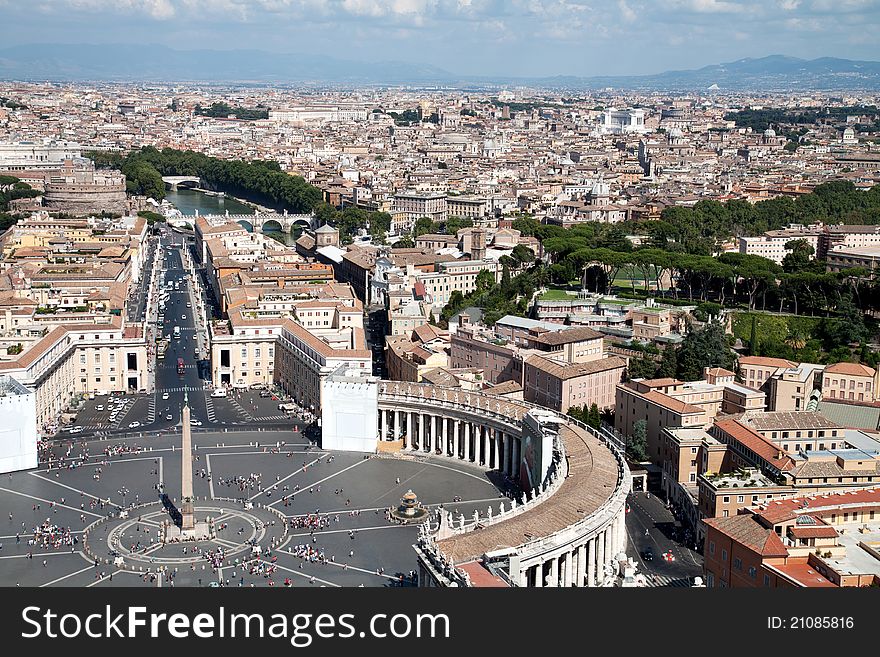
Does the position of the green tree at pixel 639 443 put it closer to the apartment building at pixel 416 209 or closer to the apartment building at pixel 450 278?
the apartment building at pixel 450 278

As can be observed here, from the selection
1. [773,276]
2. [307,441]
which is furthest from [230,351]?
[773,276]

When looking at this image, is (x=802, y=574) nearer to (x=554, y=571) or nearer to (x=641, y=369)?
(x=554, y=571)

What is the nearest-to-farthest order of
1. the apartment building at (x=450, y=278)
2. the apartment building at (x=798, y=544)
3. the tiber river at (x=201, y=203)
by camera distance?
the apartment building at (x=798, y=544) < the apartment building at (x=450, y=278) < the tiber river at (x=201, y=203)

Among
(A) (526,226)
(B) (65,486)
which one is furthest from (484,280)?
(B) (65,486)

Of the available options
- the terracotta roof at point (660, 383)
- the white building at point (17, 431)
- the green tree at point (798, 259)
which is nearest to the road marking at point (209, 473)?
the white building at point (17, 431)

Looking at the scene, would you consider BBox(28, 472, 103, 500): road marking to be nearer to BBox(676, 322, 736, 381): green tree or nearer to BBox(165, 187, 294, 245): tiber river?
BBox(676, 322, 736, 381): green tree

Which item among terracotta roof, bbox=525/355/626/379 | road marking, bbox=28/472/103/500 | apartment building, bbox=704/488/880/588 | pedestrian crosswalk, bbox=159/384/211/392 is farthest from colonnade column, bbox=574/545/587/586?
pedestrian crosswalk, bbox=159/384/211/392

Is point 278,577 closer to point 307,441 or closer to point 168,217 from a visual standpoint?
Result: point 307,441
